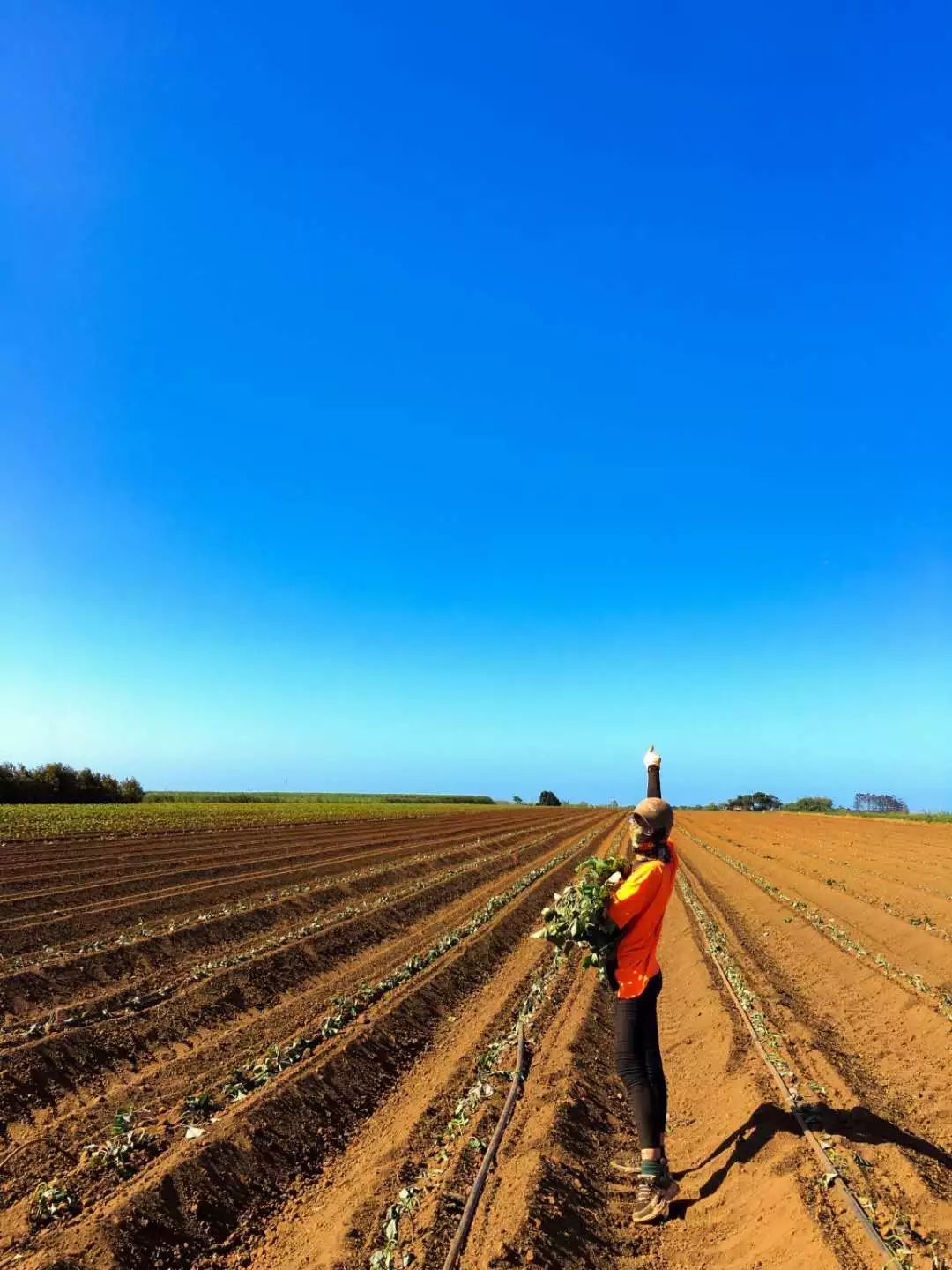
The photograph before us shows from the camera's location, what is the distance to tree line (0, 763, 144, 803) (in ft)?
205

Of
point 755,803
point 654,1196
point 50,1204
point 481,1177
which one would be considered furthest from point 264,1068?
point 755,803

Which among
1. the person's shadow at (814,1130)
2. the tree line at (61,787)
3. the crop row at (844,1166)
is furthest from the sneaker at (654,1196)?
the tree line at (61,787)

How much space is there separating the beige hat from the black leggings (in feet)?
3.33

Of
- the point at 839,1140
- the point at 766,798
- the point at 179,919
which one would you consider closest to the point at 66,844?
the point at 179,919

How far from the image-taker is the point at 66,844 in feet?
89.5

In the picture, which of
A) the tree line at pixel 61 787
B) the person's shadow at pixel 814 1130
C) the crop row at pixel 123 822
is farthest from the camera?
the tree line at pixel 61 787

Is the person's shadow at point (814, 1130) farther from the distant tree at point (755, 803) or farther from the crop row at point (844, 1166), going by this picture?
the distant tree at point (755, 803)

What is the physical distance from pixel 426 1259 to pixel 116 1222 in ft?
6.61

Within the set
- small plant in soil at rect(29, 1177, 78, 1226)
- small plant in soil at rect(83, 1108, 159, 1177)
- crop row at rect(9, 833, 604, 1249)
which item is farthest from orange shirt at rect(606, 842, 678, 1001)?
small plant in soil at rect(29, 1177, 78, 1226)

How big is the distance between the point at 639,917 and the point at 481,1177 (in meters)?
2.29

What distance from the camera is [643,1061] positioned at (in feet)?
15.9

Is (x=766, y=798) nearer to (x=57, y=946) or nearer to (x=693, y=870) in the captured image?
(x=693, y=870)

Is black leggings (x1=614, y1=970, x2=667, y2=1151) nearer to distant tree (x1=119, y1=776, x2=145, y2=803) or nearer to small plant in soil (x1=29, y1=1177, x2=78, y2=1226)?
small plant in soil (x1=29, y1=1177, x2=78, y2=1226)

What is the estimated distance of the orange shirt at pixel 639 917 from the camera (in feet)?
15.4
